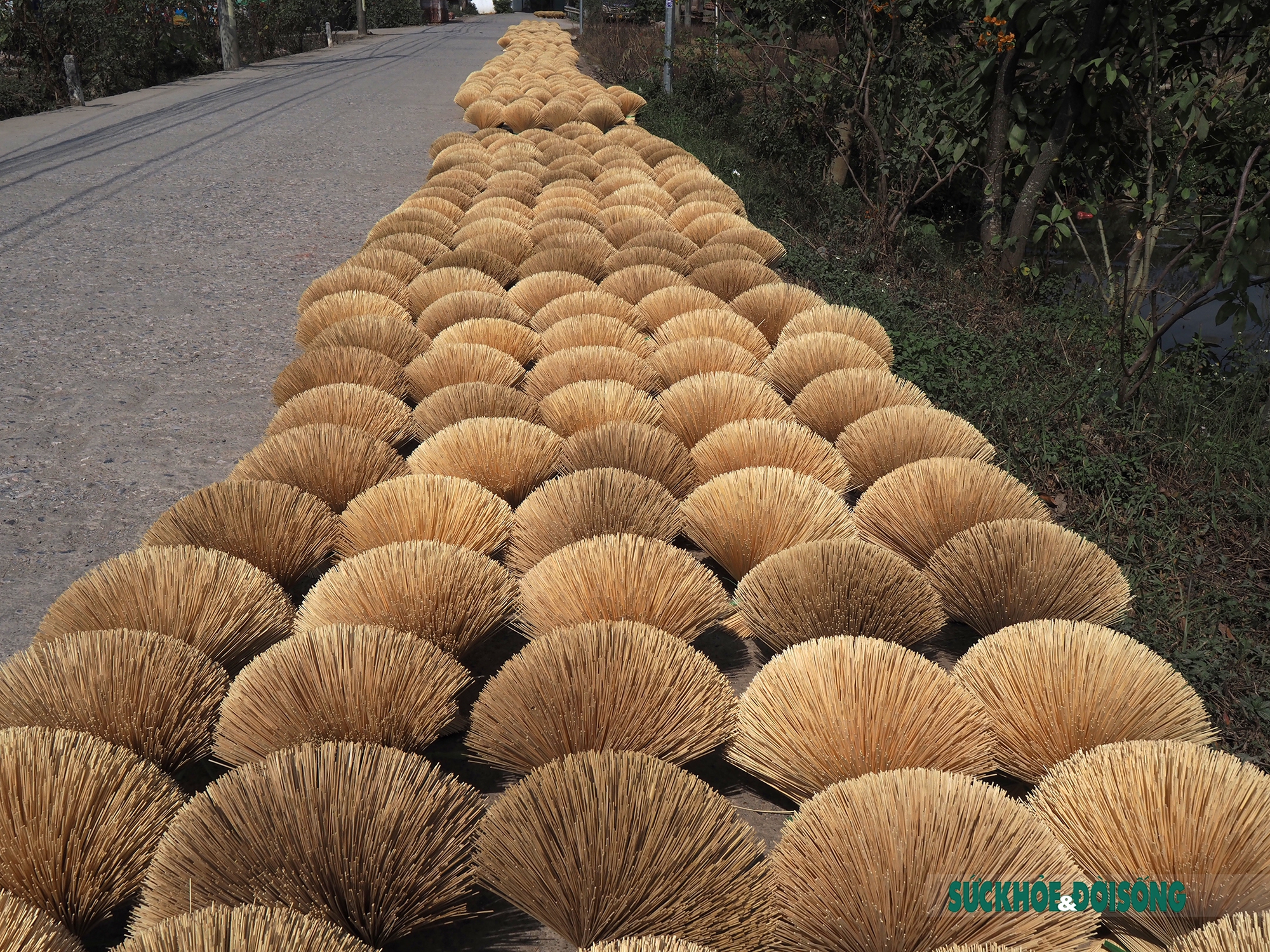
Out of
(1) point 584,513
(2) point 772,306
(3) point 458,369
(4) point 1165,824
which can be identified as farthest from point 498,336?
(4) point 1165,824

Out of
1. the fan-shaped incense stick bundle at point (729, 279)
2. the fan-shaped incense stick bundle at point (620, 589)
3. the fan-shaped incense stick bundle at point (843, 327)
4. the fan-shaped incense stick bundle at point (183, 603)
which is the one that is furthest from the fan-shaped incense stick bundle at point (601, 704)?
the fan-shaped incense stick bundle at point (729, 279)

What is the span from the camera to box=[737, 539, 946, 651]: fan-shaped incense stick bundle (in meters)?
2.18

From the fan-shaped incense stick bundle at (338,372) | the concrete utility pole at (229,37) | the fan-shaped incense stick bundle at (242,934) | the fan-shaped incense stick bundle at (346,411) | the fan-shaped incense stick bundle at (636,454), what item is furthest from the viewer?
the concrete utility pole at (229,37)

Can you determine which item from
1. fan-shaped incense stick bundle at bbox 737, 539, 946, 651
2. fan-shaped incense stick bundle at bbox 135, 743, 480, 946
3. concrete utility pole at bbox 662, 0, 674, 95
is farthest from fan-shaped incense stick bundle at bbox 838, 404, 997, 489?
concrete utility pole at bbox 662, 0, 674, 95

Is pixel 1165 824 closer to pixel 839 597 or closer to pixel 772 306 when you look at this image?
pixel 839 597

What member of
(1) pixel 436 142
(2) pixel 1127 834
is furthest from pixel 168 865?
(1) pixel 436 142

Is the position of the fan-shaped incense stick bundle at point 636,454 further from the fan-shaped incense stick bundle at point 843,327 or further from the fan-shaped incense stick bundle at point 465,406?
the fan-shaped incense stick bundle at point 843,327

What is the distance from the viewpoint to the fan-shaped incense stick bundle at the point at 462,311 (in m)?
3.88

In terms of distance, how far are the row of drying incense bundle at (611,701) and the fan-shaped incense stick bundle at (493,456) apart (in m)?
0.01

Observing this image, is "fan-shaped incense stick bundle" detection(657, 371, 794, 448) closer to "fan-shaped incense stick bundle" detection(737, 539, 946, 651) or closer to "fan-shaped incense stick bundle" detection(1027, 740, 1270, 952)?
"fan-shaped incense stick bundle" detection(737, 539, 946, 651)

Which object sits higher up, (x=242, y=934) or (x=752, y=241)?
(x=752, y=241)

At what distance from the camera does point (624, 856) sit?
1.49m

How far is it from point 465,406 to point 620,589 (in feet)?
3.88

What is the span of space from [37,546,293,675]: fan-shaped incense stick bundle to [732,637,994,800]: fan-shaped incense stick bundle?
1075mm
